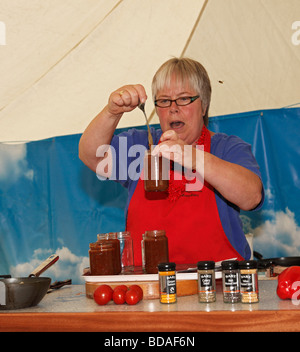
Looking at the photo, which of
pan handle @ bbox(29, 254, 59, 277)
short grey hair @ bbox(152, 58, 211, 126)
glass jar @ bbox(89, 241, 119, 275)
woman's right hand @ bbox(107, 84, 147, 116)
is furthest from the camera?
short grey hair @ bbox(152, 58, 211, 126)

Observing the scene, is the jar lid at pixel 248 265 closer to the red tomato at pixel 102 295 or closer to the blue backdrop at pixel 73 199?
the red tomato at pixel 102 295

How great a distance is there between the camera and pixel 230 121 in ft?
11.0

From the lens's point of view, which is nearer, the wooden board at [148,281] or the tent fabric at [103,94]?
the wooden board at [148,281]

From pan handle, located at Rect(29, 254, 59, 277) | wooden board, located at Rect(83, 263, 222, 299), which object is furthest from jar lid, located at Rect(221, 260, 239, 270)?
pan handle, located at Rect(29, 254, 59, 277)

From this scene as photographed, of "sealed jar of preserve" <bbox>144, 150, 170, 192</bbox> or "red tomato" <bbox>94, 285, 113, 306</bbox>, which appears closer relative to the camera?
"red tomato" <bbox>94, 285, 113, 306</bbox>

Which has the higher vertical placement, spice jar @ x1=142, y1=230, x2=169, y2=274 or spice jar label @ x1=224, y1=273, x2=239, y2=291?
spice jar @ x1=142, y1=230, x2=169, y2=274

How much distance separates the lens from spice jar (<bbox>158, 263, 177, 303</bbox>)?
1.59 metres

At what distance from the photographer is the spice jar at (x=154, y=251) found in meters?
1.85

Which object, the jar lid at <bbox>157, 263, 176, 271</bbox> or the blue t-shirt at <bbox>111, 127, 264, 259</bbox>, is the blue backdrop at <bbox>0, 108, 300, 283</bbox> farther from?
the jar lid at <bbox>157, 263, 176, 271</bbox>

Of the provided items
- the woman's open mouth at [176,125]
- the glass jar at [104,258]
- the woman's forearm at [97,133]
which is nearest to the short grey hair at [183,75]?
the woman's open mouth at [176,125]

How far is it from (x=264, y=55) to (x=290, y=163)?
0.71m

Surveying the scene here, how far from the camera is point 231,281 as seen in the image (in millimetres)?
1557

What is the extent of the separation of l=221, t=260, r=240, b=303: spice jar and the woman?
1.90 feet
